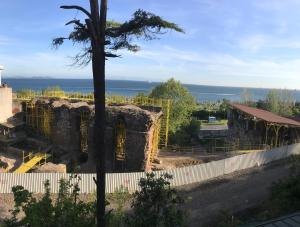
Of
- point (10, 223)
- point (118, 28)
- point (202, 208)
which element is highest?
point (118, 28)

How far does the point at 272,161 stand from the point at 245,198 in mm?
8892

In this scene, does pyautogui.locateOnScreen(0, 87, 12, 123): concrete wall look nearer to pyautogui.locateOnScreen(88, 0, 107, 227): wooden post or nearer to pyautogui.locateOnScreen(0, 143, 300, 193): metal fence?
pyautogui.locateOnScreen(0, 143, 300, 193): metal fence

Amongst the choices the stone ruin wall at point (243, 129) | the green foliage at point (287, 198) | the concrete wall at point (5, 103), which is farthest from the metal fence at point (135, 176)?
the concrete wall at point (5, 103)

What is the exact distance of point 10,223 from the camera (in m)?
9.57

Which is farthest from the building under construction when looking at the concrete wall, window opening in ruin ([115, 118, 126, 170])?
the concrete wall

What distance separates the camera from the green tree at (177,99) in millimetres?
56562

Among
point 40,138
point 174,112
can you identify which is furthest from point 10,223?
point 174,112

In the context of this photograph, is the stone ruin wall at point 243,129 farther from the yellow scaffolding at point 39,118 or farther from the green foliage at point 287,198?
the green foliage at point 287,198

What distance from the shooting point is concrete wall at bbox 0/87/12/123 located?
1481 inches

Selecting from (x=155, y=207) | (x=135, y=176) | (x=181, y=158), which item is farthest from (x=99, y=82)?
(x=181, y=158)

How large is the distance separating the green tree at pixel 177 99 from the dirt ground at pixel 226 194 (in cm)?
2678

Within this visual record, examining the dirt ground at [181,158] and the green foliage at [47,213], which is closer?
the green foliage at [47,213]

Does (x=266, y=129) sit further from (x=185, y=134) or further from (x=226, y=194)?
(x=185, y=134)

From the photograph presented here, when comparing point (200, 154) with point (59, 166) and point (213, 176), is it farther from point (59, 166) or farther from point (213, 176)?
point (59, 166)
